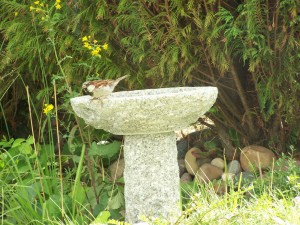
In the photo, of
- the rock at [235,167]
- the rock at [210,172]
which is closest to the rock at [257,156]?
the rock at [235,167]

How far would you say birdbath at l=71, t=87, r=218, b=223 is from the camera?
322 cm

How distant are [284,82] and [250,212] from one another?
5.06 ft

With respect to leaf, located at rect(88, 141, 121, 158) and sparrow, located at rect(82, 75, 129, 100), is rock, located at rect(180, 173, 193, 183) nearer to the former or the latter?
leaf, located at rect(88, 141, 121, 158)

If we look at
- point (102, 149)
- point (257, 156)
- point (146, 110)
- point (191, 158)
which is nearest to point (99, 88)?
point (146, 110)

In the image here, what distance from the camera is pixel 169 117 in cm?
330

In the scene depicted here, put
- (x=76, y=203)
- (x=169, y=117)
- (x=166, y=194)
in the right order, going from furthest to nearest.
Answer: (x=76, y=203)
(x=166, y=194)
(x=169, y=117)

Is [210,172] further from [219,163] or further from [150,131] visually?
[150,131]

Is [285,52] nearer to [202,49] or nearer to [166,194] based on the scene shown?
[202,49]

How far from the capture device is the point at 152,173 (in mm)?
3486

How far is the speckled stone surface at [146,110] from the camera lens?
3.19 meters

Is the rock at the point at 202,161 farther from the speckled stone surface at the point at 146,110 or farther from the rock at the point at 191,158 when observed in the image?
the speckled stone surface at the point at 146,110

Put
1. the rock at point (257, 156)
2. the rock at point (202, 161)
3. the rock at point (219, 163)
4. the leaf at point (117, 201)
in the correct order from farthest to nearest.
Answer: the rock at point (202, 161) < the rock at point (219, 163) < the rock at point (257, 156) < the leaf at point (117, 201)

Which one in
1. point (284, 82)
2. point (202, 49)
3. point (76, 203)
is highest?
point (202, 49)

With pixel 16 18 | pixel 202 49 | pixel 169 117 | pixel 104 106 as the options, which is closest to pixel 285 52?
pixel 202 49
